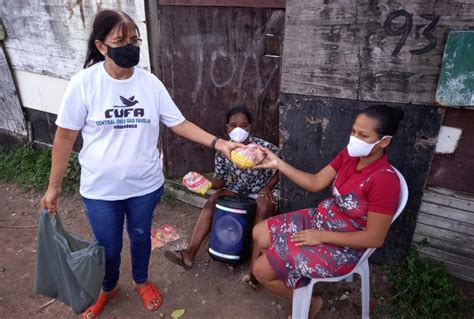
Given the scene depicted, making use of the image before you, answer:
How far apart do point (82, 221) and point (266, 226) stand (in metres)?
2.37

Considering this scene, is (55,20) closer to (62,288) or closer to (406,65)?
(62,288)

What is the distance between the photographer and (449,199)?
109 inches

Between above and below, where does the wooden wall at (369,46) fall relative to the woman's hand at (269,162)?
above

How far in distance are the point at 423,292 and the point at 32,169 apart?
4.79 m

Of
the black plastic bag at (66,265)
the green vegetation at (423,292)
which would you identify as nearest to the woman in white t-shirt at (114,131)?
the black plastic bag at (66,265)

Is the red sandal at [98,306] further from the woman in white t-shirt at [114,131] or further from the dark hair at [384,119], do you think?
the dark hair at [384,119]

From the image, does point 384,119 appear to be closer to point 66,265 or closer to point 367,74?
point 367,74

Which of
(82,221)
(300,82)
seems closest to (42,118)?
(82,221)

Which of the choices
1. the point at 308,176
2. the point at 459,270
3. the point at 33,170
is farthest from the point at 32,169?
the point at 459,270

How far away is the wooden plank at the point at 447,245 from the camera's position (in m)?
2.85

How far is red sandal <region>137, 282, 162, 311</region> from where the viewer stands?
285cm

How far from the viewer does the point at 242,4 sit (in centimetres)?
343

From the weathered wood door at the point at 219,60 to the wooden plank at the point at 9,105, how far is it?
2.61 m

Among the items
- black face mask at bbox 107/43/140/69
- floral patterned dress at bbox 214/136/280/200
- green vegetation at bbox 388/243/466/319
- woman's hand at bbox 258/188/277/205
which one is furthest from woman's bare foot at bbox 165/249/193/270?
black face mask at bbox 107/43/140/69
